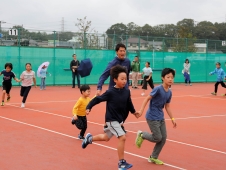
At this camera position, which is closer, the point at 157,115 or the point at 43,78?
the point at 157,115

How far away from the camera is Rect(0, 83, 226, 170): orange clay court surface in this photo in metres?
7.27

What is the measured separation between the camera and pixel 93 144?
8.82m

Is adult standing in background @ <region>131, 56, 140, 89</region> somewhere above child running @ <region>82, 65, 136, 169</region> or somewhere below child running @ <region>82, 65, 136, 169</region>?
below

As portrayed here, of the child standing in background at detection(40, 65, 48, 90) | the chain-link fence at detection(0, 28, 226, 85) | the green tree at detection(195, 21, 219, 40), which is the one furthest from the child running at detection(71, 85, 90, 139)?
the green tree at detection(195, 21, 219, 40)

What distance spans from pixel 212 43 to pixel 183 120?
24847mm

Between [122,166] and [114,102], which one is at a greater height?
[114,102]

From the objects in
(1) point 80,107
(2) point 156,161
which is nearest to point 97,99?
(2) point 156,161

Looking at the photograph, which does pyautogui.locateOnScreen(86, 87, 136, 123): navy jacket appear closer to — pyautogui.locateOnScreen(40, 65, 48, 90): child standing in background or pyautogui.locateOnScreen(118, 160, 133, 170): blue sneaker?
pyautogui.locateOnScreen(118, 160, 133, 170): blue sneaker

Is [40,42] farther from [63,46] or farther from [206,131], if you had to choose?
[206,131]

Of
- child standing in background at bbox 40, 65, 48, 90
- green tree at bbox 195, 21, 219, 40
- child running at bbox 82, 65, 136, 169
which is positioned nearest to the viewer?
child running at bbox 82, 65, 136, 169

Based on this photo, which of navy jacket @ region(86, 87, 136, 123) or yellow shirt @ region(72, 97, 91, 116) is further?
yellow shirt @ region(72, 97, 91, 116)

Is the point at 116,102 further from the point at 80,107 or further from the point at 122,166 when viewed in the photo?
the point at 80,107

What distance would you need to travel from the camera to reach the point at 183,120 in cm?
1283

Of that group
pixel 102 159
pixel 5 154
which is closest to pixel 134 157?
pixel 102 159
